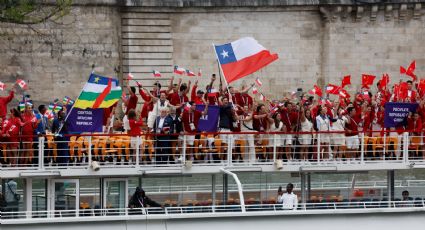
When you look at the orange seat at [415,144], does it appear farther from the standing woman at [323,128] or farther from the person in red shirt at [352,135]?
the standing woman at [323,128]

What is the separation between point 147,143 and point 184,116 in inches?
39.8

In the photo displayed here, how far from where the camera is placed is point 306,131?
3997 cm

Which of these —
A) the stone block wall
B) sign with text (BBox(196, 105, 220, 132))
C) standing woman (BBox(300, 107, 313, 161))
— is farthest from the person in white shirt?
the stone block wall

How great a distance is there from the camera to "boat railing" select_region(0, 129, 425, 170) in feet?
126

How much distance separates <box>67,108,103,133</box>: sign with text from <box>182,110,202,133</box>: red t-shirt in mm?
1584

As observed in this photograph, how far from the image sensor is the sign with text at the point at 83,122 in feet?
127

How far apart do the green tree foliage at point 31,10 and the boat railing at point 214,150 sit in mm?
24613

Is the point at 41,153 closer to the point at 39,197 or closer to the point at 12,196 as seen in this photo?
the point at 39,197

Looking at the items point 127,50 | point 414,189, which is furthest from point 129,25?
point 414,189

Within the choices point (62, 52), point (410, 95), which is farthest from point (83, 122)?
point (62, 52)

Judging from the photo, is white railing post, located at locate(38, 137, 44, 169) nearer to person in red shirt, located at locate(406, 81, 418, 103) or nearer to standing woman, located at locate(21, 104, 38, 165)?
standing woman, located at locate(21, 104, 38, 165)

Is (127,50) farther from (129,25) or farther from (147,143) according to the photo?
(147,143)

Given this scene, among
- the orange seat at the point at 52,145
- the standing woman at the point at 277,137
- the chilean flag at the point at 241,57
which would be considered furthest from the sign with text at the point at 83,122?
the standing woman at the point at 277,137

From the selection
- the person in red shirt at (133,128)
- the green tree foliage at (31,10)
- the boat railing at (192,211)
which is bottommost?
the boat railing at (192,211)
